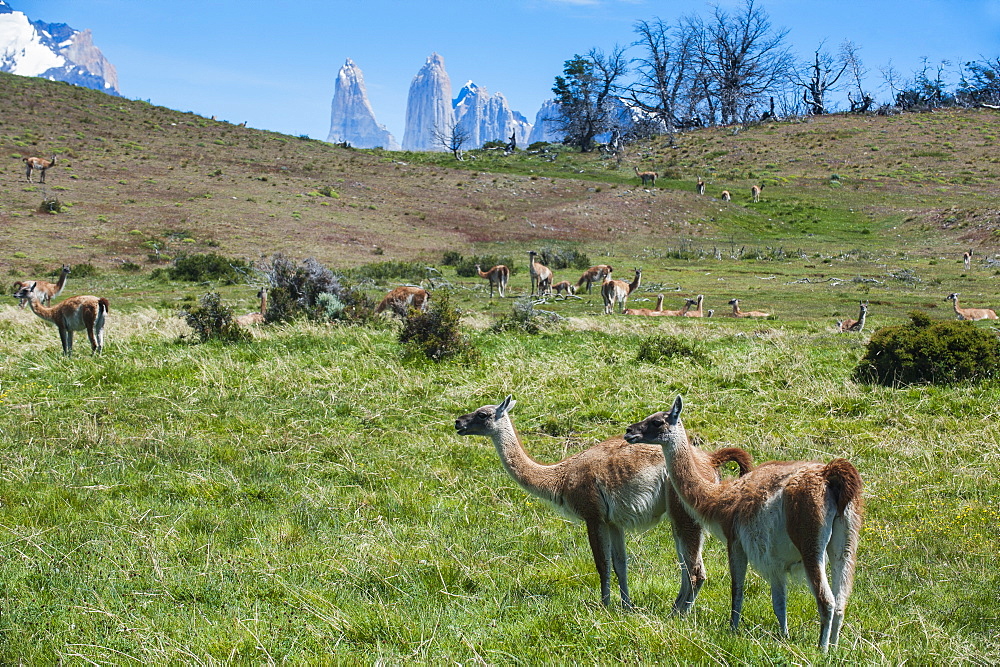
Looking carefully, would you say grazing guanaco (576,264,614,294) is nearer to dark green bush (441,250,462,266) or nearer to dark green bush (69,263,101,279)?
dark green bush (441,250,462,266)

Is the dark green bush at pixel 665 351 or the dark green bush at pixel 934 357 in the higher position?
the dark green bush at pixel 934 357

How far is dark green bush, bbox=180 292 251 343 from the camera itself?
1436cm

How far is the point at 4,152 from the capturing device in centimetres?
4653

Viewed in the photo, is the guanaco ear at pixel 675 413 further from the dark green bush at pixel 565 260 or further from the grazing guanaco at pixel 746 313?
the dark green bush at pixel 565 260

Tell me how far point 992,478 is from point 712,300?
1791cm

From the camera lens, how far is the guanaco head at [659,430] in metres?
4.81

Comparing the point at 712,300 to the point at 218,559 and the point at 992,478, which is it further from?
the point at 218,559

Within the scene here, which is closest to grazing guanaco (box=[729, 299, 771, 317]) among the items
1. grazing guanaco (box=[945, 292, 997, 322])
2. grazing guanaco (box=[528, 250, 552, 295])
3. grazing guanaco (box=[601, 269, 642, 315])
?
grazing guanaco (box=[601, 269, 642, 315])

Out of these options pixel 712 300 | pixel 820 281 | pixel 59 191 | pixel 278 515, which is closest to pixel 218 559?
pixel 278 515

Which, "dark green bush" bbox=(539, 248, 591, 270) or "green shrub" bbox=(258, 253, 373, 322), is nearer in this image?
"green shrub" bbox=(258, 253, 373, 322)

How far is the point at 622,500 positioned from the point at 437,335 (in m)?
8.75

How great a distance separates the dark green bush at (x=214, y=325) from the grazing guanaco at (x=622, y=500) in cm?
1052

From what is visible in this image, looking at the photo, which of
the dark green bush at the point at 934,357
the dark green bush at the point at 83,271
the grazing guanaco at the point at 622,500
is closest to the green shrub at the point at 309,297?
the dark green bush at the point at 934,357

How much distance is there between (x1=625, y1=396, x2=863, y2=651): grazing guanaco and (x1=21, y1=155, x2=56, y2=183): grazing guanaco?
1821 inches
